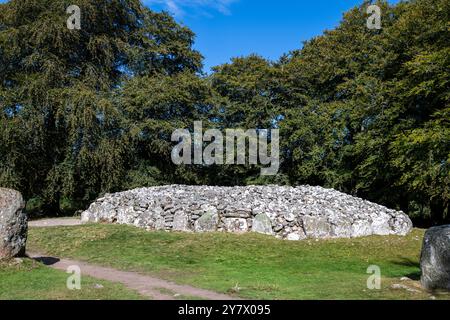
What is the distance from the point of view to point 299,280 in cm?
1141

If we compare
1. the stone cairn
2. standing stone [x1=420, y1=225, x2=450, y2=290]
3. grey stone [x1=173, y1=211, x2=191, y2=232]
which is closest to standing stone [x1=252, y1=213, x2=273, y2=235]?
the stone cairn

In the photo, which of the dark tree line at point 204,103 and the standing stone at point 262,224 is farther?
the dark tree line at point 204,103

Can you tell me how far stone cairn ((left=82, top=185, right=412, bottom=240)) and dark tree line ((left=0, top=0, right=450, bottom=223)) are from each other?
450 cm

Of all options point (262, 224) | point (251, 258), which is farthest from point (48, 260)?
point (262, 224)

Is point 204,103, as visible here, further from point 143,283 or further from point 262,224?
point 143,283

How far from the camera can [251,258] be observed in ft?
48.7

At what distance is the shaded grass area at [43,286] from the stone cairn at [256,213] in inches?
319

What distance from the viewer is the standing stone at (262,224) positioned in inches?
730

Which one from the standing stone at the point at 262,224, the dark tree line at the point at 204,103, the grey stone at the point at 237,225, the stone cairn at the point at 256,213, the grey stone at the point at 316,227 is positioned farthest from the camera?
the dark tree line at the point at 204,103

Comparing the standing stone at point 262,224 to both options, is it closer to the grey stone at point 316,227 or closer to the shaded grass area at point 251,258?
the shaded grass area at point 251,258

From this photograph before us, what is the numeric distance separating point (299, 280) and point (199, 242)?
6235 millimetres

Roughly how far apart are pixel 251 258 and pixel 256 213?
14.6 ft

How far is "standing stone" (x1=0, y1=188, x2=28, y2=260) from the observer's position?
1178 centimetres

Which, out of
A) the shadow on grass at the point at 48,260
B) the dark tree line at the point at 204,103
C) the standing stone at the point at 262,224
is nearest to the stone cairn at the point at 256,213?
the standing stone at the point at 262,224
